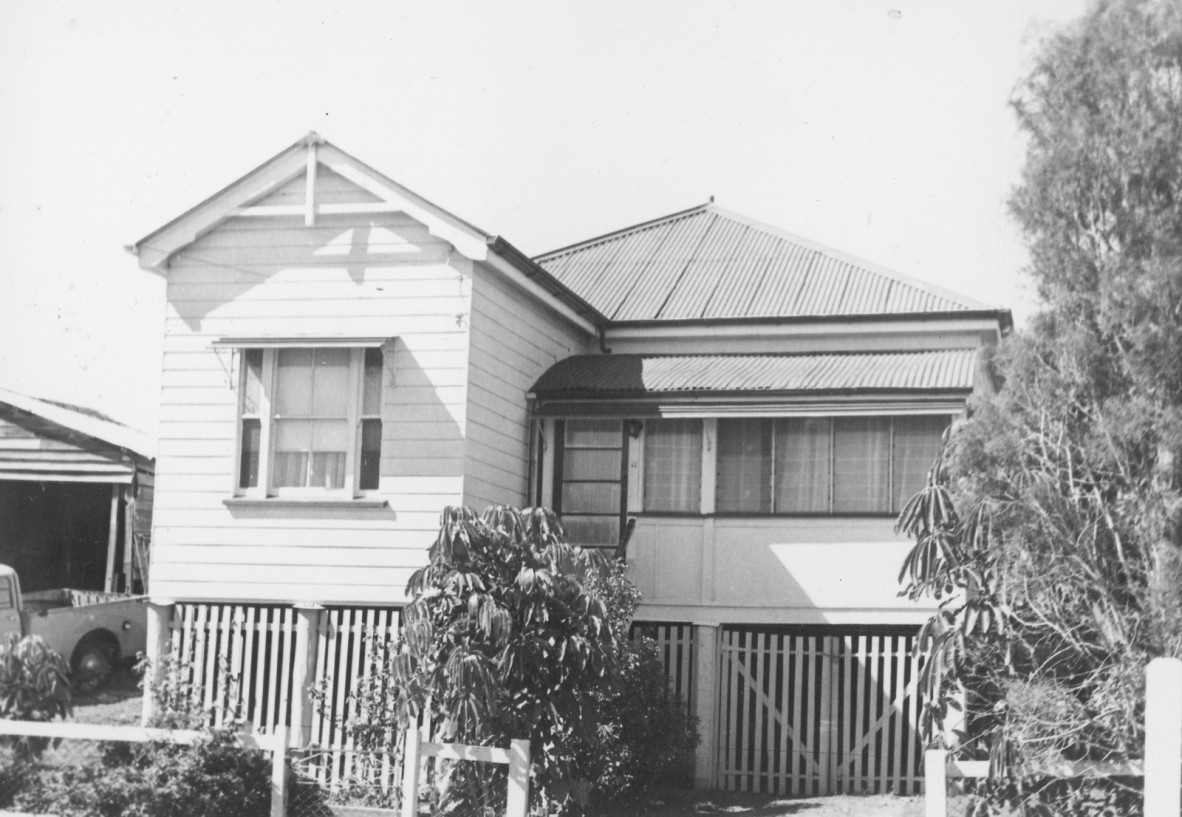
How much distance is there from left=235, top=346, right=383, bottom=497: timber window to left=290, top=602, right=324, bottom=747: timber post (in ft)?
4.51

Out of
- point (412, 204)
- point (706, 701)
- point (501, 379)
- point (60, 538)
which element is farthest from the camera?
point (60, 538)

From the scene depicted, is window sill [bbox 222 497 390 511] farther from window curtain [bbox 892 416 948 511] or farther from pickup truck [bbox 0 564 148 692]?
window curtain [bbox 892 416 948 511]

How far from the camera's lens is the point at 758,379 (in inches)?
685

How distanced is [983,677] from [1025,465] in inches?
83.6

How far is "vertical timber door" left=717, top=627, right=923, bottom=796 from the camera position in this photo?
51.9 feet

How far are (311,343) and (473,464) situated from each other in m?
2.30

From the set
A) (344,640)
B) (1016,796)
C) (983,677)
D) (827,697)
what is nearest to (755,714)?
(827,697)

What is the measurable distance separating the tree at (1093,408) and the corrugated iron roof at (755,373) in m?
6.27

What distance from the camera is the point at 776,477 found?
17.3m

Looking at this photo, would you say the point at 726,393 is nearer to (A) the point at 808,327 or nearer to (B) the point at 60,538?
(A) the point at 808,327

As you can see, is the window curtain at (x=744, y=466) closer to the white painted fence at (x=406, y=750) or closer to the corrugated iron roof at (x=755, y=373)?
the corrugated iron roof at (x=755, y=373)

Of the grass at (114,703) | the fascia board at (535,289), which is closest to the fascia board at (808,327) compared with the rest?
the fascia board at (535,289)

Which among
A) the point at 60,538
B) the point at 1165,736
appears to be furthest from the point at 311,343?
the point at 60,538

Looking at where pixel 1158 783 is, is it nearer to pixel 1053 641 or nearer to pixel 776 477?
pixel 1053 641
